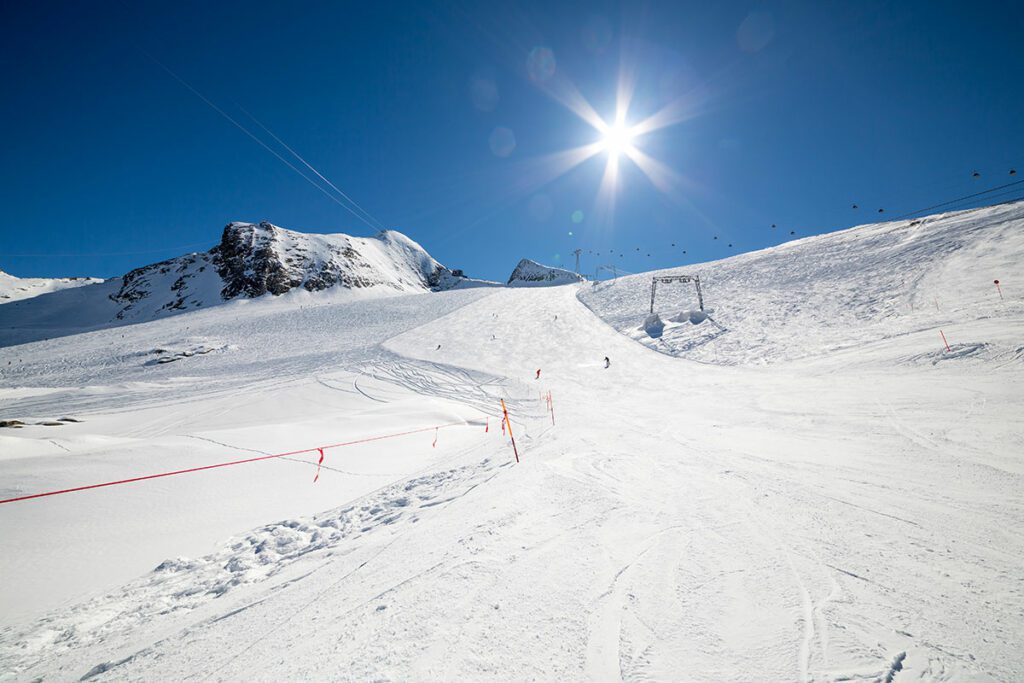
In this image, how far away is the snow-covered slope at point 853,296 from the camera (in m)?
18.5

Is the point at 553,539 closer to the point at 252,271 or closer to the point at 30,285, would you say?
the point at 252,271

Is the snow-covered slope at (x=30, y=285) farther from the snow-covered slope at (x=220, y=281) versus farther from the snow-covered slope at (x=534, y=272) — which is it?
Answer: the snow-covered slope at (x=534, y=272)

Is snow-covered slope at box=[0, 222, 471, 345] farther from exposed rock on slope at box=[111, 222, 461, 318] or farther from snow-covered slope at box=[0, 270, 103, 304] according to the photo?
snow-covered slope at box=[0, 270, 103, 304]

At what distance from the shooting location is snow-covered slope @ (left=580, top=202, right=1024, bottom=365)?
18.5 metres

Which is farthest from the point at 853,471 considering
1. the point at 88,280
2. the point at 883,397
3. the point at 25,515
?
the point at 88,280

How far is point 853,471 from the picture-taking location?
632 cm

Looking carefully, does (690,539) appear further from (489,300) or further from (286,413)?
(489,300)

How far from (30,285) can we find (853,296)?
7860 inches

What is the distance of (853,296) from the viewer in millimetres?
24797

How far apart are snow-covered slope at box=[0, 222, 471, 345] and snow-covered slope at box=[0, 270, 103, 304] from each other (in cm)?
3632

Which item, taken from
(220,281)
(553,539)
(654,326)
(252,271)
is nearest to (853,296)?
(654,326)

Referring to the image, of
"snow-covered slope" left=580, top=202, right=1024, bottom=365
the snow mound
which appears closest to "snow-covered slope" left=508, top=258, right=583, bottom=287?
"snow-covered slope" left=580, top=202, right=1024, bottom=365

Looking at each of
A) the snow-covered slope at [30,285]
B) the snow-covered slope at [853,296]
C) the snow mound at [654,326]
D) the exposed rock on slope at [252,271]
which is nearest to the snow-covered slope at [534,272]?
the exposed rock on slope at [252,271]

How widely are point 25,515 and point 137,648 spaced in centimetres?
340
